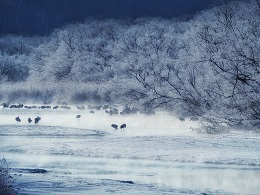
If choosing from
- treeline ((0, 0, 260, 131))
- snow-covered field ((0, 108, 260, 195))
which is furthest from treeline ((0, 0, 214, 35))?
snow-covered field ((0, 108, 260, 195))

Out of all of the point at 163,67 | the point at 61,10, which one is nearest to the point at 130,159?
the point at 163,67

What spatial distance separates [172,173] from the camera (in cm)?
1927

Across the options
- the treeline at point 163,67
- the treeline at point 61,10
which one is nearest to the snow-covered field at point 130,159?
the treeline at point 163,67

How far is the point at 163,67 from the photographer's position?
46312 millimetres

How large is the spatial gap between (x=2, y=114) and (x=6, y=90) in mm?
17953

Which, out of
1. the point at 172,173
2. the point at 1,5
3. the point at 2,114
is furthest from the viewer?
the point at 1,5

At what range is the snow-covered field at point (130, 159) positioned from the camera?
1586 centimetres

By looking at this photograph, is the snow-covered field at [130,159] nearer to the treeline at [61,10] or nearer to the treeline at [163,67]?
the treeline at [163,67]

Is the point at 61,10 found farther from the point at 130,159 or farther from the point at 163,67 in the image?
the point at 130,159

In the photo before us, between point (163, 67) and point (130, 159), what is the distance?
78.6ft

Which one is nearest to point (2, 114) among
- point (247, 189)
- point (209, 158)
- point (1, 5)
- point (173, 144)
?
point (173, 144)

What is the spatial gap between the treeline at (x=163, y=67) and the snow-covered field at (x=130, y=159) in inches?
54.7

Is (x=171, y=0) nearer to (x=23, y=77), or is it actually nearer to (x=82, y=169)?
(x=23, y=77)

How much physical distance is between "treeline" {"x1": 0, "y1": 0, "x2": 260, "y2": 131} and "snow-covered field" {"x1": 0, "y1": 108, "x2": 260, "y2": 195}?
54.7 inches
